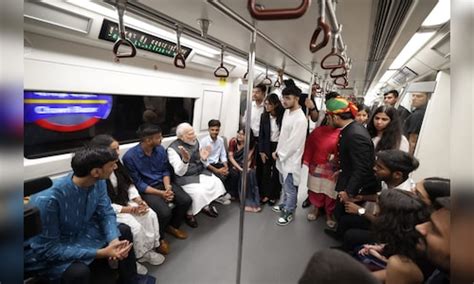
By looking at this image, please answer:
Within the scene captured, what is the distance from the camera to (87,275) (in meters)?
1.49

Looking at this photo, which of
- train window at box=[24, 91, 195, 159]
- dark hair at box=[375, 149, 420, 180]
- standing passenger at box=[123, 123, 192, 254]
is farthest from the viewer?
standing passenger at box=[123, 123, 192, 254]

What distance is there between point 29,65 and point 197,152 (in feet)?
6.14

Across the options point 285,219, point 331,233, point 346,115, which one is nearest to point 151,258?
point 285,219

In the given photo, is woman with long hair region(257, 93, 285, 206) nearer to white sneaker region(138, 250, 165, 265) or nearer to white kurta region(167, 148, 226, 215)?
white kurta region(167, 148, 226, 215)

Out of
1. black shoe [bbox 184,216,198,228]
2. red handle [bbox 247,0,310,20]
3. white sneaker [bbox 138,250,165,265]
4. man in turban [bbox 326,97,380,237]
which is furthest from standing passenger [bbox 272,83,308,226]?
red handle [bbox 247,0,310,20]

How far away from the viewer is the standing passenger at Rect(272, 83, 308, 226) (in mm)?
2979

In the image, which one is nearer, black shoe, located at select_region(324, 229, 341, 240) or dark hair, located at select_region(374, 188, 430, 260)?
dark hair, located at select_region(374, 188, 430, 260)

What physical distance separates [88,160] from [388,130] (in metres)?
2.69

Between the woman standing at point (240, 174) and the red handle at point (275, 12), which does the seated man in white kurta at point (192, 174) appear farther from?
the red handle at point (275, 12)

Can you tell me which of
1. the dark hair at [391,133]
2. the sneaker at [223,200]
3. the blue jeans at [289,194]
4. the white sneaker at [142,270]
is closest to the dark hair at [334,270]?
the white sneaker at [142,270]

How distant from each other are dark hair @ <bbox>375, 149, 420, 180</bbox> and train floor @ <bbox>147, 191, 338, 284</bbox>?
1.14 m

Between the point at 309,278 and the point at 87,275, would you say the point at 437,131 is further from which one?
the point at 87,275

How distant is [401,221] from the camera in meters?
1.32

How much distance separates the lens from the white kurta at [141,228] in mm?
2037
